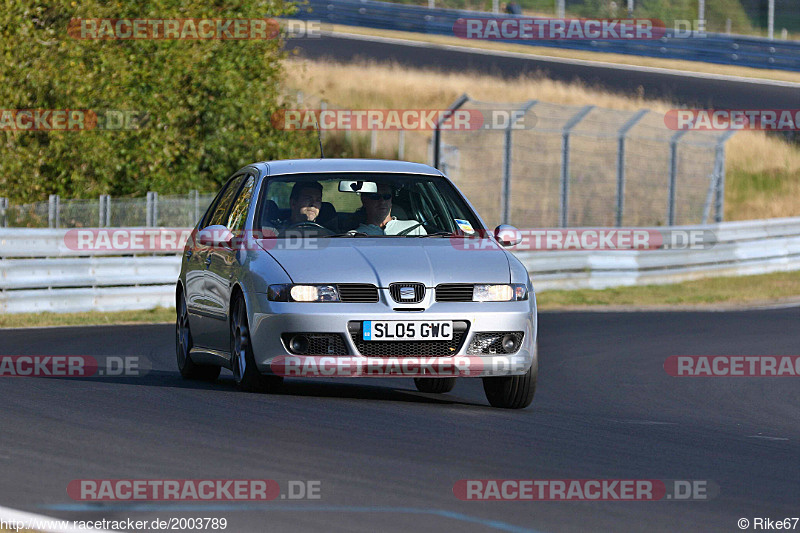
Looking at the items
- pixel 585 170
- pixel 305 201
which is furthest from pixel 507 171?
pixel 305 201

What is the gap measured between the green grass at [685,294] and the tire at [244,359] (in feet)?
44.4

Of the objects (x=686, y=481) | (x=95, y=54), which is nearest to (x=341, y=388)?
(x=686, y=481)

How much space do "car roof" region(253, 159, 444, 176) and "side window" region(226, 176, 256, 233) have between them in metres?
0.17

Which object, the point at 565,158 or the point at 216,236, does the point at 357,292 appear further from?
the point at 565,158

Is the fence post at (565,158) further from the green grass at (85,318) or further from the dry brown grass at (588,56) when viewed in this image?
the dry brown grass at (588,56)

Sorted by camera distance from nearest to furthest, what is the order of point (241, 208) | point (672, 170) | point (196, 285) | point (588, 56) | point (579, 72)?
point (241, 208) → point (196, 285) → point (672, 170) → point (579, 72) → point (588, 56)

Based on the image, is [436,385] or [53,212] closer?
[436,385]

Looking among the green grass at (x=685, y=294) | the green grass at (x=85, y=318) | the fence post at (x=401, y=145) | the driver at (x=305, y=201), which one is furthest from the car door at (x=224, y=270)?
the fence post at (x=401, y=145)

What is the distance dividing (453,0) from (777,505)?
143 ft

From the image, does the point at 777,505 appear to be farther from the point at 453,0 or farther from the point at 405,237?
the point at 453,0

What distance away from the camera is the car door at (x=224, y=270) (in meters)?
10.0

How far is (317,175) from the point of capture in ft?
33.8

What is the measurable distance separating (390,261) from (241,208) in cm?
178

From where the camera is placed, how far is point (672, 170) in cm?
2777
